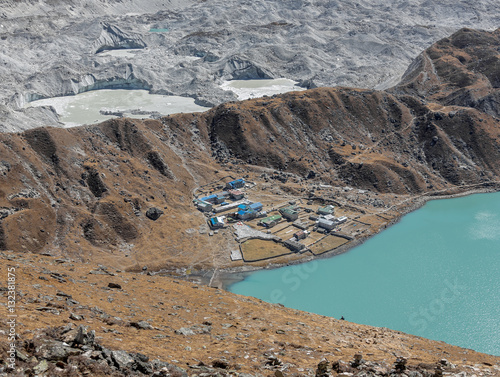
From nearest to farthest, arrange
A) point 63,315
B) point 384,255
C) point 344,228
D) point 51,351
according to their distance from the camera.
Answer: point 51,351, point 63,315, point 384,255, point 344,228

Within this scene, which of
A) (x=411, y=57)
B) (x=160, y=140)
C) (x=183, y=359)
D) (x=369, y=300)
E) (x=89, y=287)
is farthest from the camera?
(x=411, y=57)

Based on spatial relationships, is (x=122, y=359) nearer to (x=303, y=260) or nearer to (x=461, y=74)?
(x=303, y=260)

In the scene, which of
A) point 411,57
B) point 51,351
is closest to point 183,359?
point 51,351

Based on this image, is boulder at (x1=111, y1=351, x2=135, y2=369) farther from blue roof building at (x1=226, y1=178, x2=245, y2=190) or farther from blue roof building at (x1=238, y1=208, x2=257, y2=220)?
blue roof building at (x1=226, y1=178, x2=245, y2=190)

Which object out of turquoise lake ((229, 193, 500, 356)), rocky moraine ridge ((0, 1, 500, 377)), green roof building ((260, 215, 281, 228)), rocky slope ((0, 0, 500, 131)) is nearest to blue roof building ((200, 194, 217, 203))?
rocky moraine ridge ((0, 1, 500, 377))

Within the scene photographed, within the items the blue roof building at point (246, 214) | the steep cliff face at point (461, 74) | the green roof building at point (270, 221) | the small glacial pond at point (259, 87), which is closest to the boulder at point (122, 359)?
the green roof building at point (270, 221)

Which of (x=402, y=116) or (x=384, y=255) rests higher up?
(x=402, y=116)

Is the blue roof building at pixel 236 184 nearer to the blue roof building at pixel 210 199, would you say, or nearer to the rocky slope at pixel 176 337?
the blue roof building at pixel 210 199

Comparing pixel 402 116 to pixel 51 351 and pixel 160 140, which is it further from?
pixel 51 351
